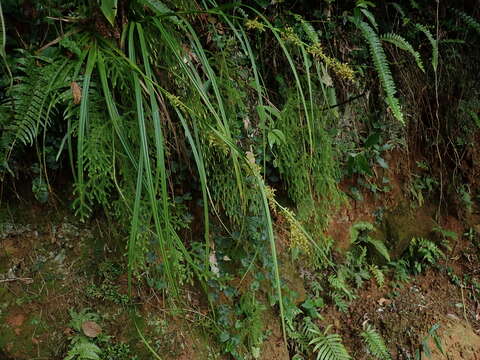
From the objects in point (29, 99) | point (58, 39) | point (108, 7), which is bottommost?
point (29, 99)

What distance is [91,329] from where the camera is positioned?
167 cm

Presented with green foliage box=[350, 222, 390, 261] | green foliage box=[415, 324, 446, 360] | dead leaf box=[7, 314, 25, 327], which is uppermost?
dead leaf box=[7, 314, 25, 327]

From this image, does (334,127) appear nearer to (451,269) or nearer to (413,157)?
(413,157)

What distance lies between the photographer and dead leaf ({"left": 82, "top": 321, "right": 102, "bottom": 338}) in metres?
1.65

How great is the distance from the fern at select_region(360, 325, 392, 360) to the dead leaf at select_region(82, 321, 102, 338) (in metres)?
1.53

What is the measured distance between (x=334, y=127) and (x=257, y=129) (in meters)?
0.60

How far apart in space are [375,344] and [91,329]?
159 cm

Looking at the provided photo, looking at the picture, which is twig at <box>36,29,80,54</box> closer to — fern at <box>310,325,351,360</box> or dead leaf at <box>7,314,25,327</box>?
dead leaf at <box>7,314,25,327</box>

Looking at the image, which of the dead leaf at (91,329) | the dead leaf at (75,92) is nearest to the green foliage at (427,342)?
the dead leaf at (91,329)

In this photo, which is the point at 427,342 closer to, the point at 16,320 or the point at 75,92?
the point at 16,320

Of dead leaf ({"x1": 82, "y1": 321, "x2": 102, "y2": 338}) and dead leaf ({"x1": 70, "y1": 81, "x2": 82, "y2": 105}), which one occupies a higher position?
dead leaf ({"x1": 70, "y1": 81, "x2": 82, "y2": 105})

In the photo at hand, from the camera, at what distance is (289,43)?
2.25 metres

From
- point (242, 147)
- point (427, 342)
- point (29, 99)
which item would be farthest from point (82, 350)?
point (427, 342)

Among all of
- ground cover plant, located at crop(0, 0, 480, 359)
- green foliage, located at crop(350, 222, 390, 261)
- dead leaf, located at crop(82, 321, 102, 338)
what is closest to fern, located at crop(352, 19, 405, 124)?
ground cover plant, located at crop(0, 0, 480, 359)
